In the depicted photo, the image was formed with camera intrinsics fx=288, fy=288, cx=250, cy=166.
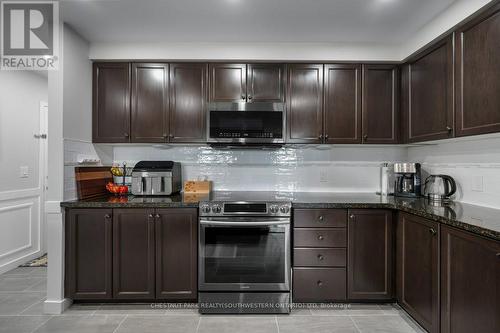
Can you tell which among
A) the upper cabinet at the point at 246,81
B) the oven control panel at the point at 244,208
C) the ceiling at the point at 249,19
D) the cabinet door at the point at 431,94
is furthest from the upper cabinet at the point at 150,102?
the cabinet door at the point at 431,94

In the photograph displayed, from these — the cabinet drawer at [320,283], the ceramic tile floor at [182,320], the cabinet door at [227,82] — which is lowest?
the ceramic tile floor at [182,320]

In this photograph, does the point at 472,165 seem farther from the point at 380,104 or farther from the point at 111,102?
the point at 111,102

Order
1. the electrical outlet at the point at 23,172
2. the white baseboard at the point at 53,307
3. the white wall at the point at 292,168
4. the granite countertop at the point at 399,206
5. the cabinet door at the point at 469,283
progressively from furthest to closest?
the electrical outlet at the point at 23,172
the white wall at the point at 292,168
the white baseboard at the point at 53,307
the granite countertop at the point at 399,206
the cabinet door at the point at 469,283

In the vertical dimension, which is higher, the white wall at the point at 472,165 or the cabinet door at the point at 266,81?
the cabinet door at the point at 266,81

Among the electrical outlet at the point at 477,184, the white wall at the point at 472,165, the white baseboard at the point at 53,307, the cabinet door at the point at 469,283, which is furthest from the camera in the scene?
the white baseboard at the point at 53,307

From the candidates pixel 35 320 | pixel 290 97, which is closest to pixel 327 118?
pixel 290 97

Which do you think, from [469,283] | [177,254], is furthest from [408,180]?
[177,254]

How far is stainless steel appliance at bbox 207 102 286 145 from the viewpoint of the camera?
2770mm

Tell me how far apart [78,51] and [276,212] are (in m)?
2.33

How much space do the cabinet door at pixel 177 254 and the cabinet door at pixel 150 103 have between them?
871mm

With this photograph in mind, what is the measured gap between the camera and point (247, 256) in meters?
2.47

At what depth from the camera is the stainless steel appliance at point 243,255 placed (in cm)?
242

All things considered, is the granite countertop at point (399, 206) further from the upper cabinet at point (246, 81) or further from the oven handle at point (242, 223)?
the upper cabinet at point (246, 81)

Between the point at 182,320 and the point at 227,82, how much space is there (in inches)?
85.4
